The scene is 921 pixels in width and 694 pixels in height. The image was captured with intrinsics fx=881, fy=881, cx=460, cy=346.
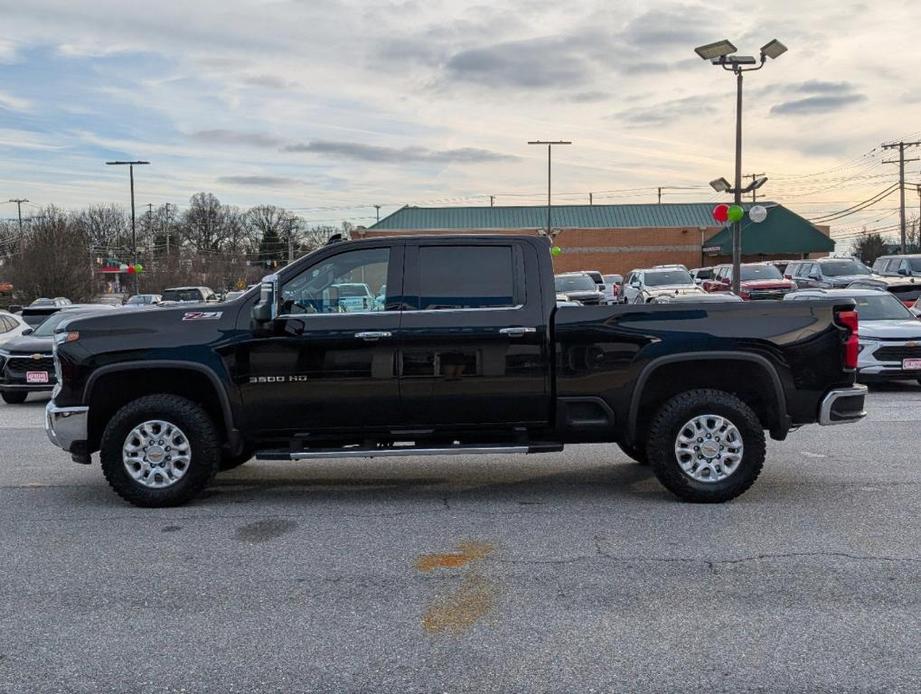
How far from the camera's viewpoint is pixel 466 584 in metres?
4.99

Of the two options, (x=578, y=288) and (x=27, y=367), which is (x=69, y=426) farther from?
(x=578, y=288)

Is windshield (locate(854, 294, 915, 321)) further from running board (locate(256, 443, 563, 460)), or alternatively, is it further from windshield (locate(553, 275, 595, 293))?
windshield (locate(553, 275, 595, 293))

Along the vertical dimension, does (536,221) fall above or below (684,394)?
above

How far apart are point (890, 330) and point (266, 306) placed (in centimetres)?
1057

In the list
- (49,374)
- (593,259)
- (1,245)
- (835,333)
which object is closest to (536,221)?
(593,259)

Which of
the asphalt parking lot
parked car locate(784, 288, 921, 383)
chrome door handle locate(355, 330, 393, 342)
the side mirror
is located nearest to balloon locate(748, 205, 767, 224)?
parked car locate(784, 288, 921, 383)

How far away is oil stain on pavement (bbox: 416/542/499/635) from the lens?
4441mm

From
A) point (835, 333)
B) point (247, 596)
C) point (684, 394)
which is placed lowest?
point (247, 596)

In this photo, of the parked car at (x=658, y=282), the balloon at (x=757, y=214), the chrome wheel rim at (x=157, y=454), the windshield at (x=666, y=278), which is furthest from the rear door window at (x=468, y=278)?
the windshield at (x=666, y=278)

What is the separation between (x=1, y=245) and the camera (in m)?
68.4

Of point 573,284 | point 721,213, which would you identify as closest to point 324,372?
point 721,213

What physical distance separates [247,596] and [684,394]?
3.60m

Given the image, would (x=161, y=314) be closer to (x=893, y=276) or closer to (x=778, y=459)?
(x=778, y=459)

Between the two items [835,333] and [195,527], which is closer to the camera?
[195,527]
